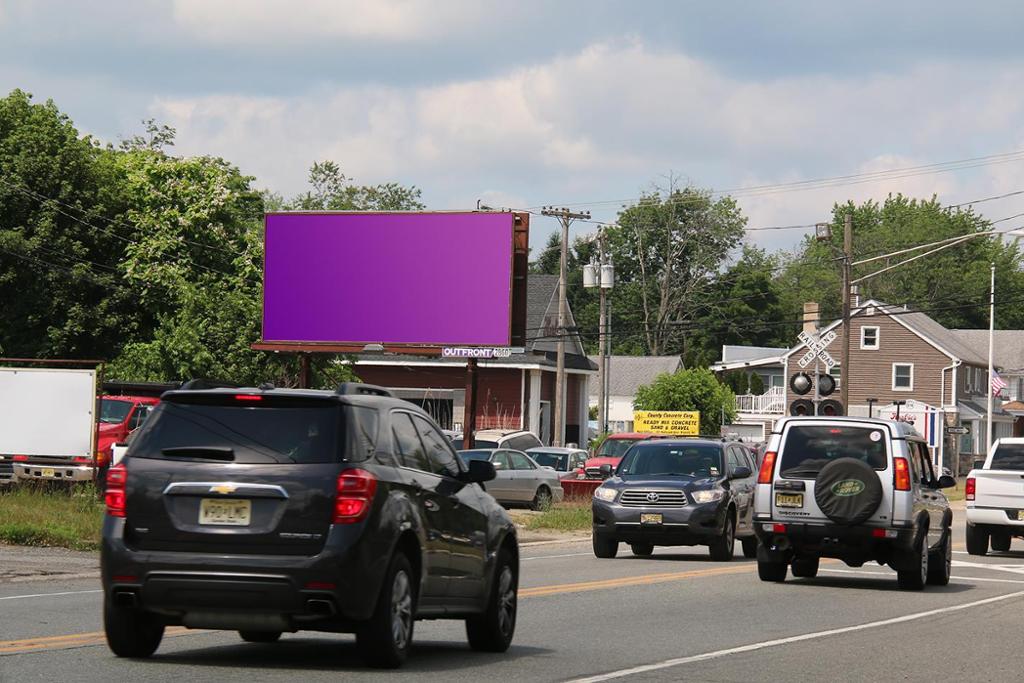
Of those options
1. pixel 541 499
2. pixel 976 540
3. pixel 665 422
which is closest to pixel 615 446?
pixel 541 499

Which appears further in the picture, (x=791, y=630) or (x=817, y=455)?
(x=817, y=455)

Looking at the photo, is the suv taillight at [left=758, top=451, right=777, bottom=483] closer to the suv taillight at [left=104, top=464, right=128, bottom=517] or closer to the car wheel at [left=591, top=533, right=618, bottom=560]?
the car wheel at [left=591, top=533, right=618, bottom=560]

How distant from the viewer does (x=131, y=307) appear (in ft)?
186

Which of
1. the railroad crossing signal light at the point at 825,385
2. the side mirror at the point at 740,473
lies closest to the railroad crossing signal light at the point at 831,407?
the railroad crossing signal light at the point at 825,385

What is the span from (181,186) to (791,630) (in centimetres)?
4566

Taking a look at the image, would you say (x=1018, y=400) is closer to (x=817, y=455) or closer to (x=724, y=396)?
(x=724, y=396)

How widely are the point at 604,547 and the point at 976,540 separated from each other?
23.5ft

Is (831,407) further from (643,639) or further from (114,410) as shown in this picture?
(643,639)

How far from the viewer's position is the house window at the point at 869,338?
88188 millimetres

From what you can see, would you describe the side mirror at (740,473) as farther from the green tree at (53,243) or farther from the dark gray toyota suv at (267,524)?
the green tree at (53,243)

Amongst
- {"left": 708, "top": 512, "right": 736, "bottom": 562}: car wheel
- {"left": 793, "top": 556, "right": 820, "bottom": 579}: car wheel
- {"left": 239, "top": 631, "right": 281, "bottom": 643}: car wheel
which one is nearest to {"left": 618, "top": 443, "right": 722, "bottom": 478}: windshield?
{"left": 708, "top": 512, "right": 736, "bottom": 562}: car wheel

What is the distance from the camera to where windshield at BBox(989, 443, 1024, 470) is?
28.2 m

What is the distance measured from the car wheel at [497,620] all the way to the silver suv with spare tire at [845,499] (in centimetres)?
789

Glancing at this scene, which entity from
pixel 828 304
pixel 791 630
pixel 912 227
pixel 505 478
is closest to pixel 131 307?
pixel 505 478
